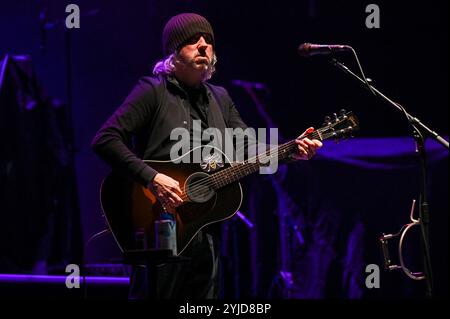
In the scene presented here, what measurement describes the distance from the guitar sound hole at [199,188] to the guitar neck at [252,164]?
40 mm

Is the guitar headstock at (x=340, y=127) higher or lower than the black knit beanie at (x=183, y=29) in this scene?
lower

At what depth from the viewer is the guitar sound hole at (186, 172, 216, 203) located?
4.02 metres

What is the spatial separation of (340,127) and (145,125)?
120cm

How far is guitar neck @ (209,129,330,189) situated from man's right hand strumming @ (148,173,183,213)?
0.82ft

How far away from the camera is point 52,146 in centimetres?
597

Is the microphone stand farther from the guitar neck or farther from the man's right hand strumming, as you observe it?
the man's right hand strumming

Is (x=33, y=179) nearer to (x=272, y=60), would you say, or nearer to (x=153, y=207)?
(x=153, y=207)

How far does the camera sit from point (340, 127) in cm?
429

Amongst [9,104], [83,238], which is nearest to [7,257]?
[83,238]

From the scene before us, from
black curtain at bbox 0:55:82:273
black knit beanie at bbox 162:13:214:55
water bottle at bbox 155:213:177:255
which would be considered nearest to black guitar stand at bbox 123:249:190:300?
water bottle at bbox 155:213:177:255

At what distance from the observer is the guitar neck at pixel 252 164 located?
13.4 ft

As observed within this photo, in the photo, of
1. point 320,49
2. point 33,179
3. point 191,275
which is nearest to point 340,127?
point 320,49

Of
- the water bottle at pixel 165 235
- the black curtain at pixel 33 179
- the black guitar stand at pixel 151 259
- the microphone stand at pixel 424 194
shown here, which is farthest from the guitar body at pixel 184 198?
the black curtain at pixel 33 179

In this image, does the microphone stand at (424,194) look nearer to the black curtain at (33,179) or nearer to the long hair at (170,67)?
the long hair at (170,67)
